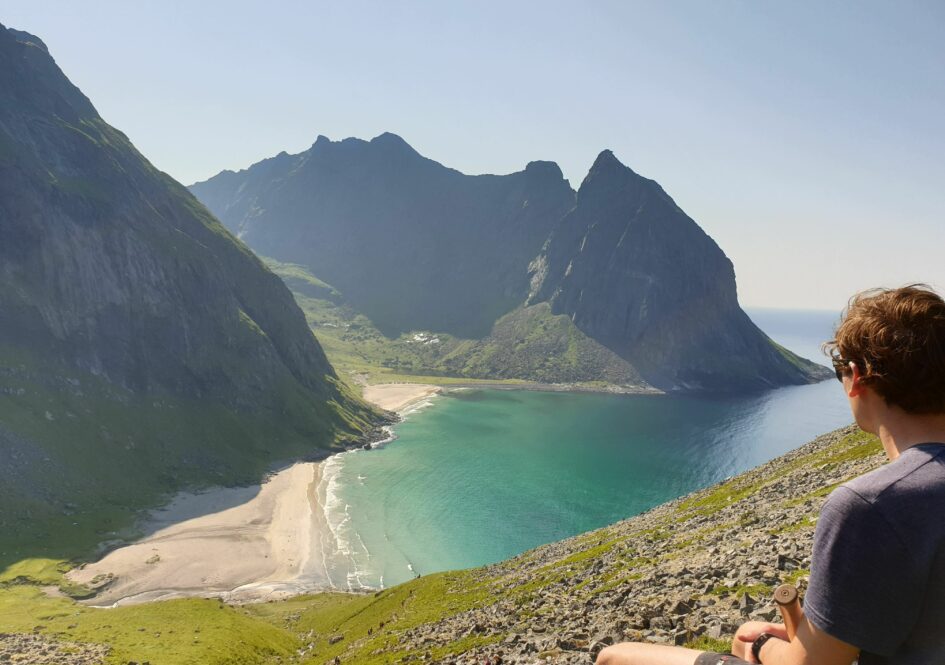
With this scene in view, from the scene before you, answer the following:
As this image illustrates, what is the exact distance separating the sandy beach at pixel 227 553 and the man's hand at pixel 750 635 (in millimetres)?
85256

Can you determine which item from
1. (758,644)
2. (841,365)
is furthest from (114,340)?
(841,365)

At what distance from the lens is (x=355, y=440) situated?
552 feet

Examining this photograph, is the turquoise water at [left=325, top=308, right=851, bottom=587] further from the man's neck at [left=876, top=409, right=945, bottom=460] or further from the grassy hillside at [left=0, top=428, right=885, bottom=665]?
the man's neck at [left=876, top=409, right=945, bottom=460]

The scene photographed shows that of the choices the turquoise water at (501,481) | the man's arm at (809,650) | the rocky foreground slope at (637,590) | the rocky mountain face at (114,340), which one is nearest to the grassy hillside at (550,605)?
the rocky foreground slope at (637,590)

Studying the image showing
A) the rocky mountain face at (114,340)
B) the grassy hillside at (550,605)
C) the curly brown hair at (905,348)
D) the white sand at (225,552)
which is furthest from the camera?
the rocky mountain face at (114,340)

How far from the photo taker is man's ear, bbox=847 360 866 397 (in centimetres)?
446

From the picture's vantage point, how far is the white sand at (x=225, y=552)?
3081 inches

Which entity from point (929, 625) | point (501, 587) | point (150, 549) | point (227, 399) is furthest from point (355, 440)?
point (929, 625)

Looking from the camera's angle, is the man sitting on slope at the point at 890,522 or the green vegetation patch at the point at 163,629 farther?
the green vegetation patch at the point at 163,629

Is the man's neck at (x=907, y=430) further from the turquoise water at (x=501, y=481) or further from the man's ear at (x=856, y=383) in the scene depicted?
the turquoise water at (x=501, y=481)

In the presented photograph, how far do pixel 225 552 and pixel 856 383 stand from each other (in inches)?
4122

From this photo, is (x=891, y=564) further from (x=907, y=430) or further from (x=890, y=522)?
(x=907, y=430)

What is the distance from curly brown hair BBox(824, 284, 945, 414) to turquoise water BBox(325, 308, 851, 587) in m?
88.8

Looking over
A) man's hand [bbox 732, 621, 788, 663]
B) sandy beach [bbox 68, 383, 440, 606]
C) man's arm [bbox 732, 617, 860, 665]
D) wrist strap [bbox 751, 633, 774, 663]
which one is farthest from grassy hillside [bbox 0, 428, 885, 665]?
man's arm [bbox 732, 617, 860, 665]
